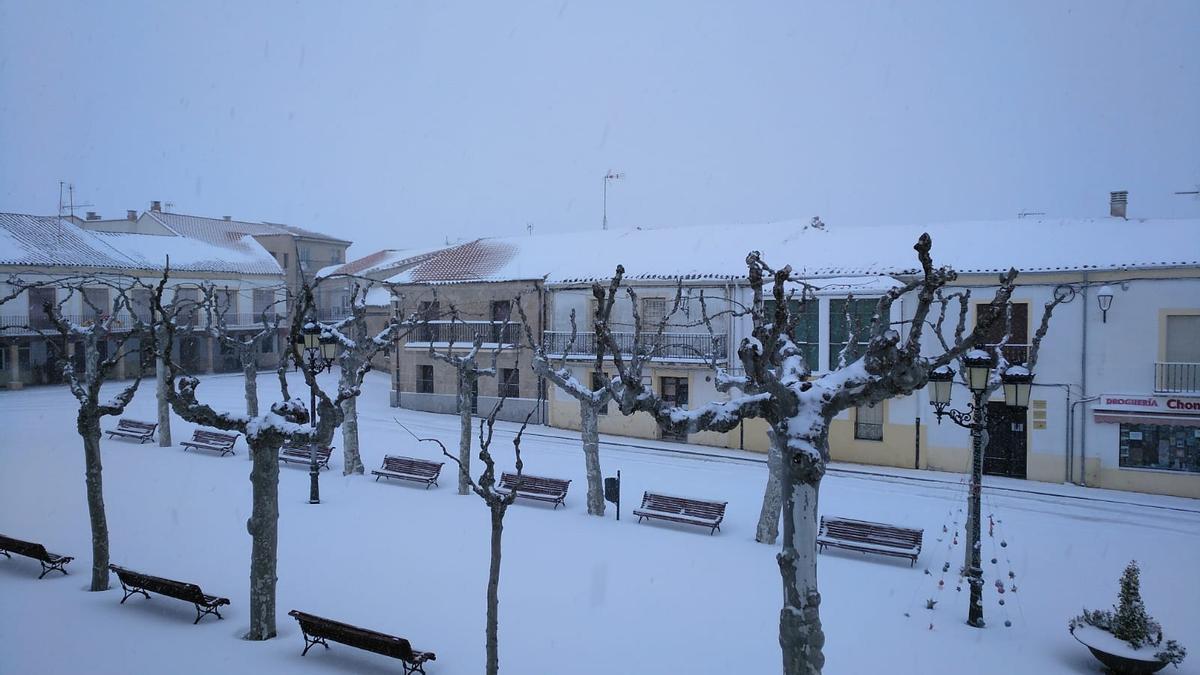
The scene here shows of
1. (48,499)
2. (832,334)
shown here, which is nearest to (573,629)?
(48,499)

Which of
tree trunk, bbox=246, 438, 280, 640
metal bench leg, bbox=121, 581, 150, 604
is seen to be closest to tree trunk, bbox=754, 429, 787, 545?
tree trunk, bbox=246, 438, 280, 640

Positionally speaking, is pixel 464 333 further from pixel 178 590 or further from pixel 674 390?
pixel 178 590

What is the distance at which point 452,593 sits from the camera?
428 inches

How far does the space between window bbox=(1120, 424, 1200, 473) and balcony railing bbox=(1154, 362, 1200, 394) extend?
3.00 ft

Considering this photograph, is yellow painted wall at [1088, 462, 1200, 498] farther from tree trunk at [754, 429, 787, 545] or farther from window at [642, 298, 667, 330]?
window at [642, 298, 667, 330]

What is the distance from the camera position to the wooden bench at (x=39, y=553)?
10836 mm

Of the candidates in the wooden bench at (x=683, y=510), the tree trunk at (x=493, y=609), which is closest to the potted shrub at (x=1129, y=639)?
the wooden bench at (x=683, y=510)

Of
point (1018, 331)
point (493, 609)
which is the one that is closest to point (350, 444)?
point (493, 609)

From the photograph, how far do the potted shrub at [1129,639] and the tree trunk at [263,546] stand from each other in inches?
370

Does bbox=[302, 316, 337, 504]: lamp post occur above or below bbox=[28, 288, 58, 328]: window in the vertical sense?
below

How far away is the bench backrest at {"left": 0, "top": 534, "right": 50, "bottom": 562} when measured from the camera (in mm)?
10836

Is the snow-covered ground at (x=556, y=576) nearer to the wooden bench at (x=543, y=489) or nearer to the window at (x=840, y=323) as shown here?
the wooden bench at (x=543, y=489)

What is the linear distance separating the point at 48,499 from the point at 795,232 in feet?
73.2

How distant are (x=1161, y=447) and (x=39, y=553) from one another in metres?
23.0
